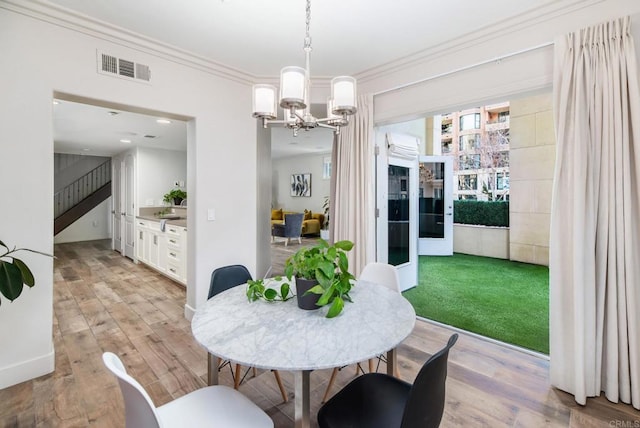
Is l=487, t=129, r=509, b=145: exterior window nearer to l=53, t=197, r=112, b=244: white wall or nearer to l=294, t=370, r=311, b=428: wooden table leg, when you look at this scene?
l=294, t=370, r=311, b=428: wooden table leg

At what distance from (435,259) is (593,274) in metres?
4.38

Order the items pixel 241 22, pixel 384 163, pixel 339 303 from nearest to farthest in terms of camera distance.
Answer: pixel 339 303 < pixel 241 22 < pixel 384 163

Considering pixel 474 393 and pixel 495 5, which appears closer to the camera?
pixel 474 393

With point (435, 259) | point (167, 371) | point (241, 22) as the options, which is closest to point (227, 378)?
point (167, 371)

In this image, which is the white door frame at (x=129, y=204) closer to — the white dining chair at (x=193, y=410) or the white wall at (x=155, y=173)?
the white wall at (x=155, y=173)

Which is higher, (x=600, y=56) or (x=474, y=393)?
(x=600, y=56)

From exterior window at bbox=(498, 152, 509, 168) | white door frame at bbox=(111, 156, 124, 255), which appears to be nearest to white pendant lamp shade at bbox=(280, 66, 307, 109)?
white door frame at bbox=(111, 156, 124, 255)

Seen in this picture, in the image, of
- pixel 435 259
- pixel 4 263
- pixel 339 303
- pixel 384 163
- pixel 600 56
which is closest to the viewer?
pixel 339 303

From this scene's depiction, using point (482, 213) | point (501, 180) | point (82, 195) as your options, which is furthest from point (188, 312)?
point (501, 180)

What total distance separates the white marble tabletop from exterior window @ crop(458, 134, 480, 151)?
10356 mm

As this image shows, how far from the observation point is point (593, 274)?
1952 millimetres

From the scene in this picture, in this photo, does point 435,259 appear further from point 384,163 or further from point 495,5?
point 495,5

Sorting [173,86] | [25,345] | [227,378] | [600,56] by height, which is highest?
[173,86]

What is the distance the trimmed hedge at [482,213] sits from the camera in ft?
21.3
